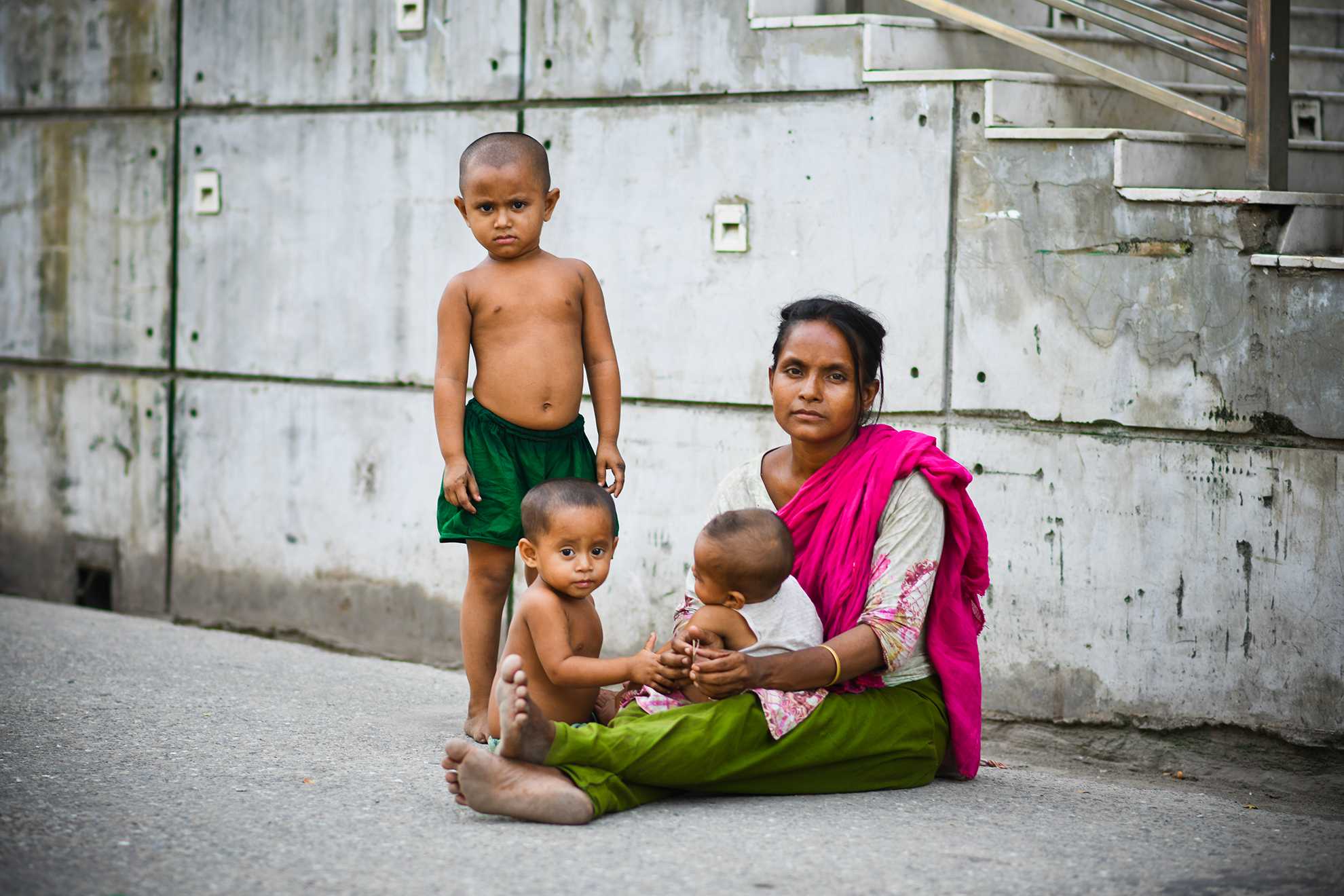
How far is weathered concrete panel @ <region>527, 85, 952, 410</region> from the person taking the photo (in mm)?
4699

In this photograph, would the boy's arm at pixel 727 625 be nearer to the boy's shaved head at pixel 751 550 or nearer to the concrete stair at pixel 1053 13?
the boy's shaved head at pixel 751 550

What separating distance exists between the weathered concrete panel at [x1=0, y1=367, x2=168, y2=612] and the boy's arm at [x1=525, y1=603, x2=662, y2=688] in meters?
3.09

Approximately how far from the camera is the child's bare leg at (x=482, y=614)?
434 cm

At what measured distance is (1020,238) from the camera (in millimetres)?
4523

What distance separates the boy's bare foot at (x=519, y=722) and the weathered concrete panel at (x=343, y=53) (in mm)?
2710

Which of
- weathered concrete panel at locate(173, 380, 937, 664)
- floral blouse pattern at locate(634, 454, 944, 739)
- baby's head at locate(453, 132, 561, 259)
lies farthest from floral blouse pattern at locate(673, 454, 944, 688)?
weathered concrete panel at locate(173, 380, 937, 664)

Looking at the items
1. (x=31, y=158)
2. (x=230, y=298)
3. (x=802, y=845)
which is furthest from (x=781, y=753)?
(x=31, y=158)

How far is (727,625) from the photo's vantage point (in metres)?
3.52

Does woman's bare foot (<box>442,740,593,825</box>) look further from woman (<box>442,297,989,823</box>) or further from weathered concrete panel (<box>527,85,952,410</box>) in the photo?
weathered concrete panel (<box>527,85,952,410</box>)

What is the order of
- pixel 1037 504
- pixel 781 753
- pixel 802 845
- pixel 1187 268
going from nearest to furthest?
pixel 802 845 → pixel 781 753 → pixel 1187 268 → pixel 1037 504

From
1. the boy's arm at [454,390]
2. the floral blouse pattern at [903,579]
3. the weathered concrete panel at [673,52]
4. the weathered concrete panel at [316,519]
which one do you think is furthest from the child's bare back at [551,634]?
the weathered concrete panel at [673,52]

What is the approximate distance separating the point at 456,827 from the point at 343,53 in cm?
336

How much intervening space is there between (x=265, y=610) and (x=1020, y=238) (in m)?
3.22

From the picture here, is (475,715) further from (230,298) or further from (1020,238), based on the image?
(230,298)
